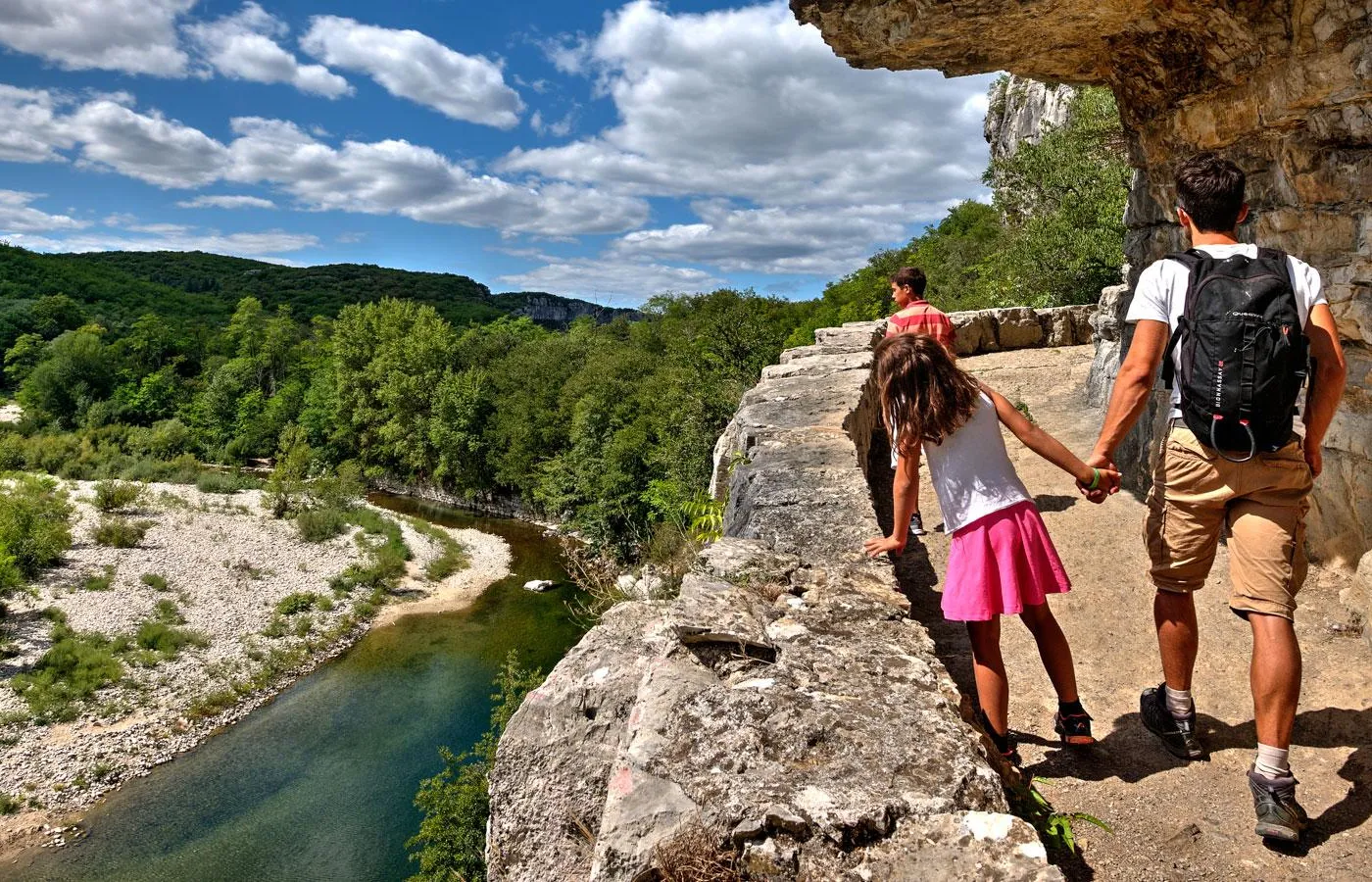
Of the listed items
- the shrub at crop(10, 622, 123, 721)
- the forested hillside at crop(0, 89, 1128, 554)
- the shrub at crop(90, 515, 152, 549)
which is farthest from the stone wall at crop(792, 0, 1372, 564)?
the shrub at crop(90, 515, 152, 549)

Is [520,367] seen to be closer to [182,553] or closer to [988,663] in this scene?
[182,553]

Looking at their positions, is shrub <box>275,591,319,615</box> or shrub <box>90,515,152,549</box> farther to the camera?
shrub <box>90,515,152,549</box>

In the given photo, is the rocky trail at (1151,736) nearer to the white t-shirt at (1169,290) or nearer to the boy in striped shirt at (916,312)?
the boy in striped shirt at (916,312)

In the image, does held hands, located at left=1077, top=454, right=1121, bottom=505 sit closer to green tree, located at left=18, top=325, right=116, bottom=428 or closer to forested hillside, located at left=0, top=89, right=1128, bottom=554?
forested hillside, located at left=0, top=89, right=1128, bottom=554

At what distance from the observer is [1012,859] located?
157cm

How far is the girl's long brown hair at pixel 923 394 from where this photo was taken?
274 cm

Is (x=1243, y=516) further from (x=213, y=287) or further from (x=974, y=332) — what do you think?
(x=213, y=287)

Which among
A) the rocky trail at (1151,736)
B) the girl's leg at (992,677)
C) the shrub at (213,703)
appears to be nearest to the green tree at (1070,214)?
the rocky trail at (1151,736)

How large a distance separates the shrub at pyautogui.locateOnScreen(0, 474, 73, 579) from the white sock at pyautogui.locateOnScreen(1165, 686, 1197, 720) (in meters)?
29.3

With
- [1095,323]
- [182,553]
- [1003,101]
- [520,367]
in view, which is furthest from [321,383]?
[1095,323]

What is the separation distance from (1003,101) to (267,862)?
36.6 meters

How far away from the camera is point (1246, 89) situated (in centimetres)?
429

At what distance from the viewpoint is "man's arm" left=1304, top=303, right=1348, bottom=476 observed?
2.52 metres

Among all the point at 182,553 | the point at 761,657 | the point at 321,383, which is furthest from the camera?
the point at 321,383
